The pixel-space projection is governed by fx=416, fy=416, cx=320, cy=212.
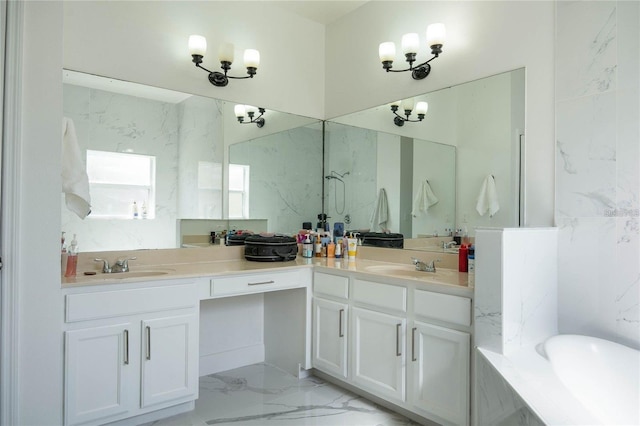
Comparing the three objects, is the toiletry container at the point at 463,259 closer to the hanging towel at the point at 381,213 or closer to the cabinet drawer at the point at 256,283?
the hanging towel at the point at 381,213

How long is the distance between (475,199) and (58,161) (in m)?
2.29

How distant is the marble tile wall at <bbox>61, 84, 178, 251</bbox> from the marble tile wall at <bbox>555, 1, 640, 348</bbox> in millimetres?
2358

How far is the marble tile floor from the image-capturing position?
7.74ft

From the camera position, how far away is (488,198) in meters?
2.49

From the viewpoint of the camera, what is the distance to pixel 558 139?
217 centimetres

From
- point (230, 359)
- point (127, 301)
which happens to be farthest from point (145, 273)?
point (230, 359)

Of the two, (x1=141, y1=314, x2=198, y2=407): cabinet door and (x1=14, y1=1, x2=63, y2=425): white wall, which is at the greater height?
(x1=14, y1=1, x2=63, y2=425): white wall

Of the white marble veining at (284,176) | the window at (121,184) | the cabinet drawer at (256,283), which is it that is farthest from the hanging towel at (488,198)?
the window at (121,184)

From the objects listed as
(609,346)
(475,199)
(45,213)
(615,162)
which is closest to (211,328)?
(45,213)

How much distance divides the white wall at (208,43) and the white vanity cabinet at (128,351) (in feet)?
4.63

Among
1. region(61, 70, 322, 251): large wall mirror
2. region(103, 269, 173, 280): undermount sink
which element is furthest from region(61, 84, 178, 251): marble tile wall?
region(103, 269, 173, 280): undermount sink

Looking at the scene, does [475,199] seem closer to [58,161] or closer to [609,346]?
[609,346]

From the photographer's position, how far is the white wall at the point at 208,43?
2508 mm

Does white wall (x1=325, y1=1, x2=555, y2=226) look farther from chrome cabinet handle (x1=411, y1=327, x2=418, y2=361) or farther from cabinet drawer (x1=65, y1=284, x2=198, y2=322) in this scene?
cabinet drawer (x1=65, y1=284, x2=198, y2=322)
